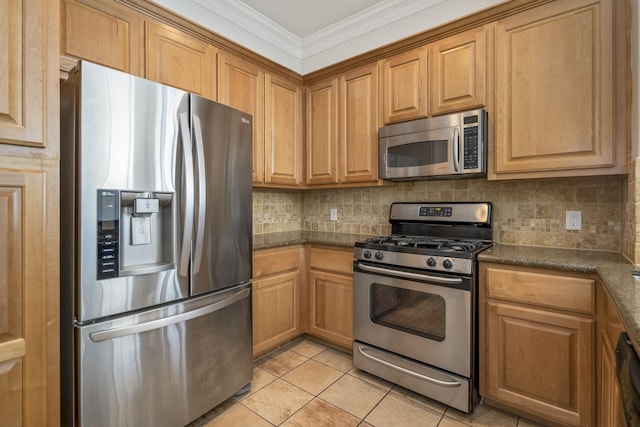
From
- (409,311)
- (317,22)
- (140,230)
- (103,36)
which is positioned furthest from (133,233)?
(317,22)

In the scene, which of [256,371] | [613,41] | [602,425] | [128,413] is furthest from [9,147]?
[613,41]

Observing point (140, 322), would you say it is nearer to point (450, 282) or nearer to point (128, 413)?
point (128, 413)

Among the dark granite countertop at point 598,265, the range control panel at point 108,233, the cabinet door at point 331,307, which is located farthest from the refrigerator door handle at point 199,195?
the dark granite countertop at point 598,265

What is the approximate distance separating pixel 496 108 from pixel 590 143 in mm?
513

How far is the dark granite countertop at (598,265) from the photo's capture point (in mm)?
873

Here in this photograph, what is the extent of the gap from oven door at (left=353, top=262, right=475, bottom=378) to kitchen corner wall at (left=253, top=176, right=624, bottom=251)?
696mm

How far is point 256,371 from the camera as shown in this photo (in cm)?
221

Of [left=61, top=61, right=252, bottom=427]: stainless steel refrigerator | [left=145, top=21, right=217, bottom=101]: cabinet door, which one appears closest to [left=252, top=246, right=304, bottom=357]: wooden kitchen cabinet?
[left=61, top=61, right=252, bottom=427]: stainless steel refrigerator

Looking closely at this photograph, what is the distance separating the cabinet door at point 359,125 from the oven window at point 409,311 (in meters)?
0.90

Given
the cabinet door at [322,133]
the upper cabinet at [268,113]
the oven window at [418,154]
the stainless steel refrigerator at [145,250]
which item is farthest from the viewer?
the cabinet door at [322,133]

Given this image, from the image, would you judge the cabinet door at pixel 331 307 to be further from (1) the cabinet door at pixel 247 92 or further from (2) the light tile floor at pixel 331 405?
(1) the cabinet door at pixel 247 92

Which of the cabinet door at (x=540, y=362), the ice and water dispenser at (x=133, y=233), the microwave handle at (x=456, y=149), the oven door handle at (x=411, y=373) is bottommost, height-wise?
the oven door handle at (x=411, y=373)

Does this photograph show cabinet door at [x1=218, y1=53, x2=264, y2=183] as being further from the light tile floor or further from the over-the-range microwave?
the light tile floor

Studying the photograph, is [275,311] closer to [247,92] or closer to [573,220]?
[247,92]
